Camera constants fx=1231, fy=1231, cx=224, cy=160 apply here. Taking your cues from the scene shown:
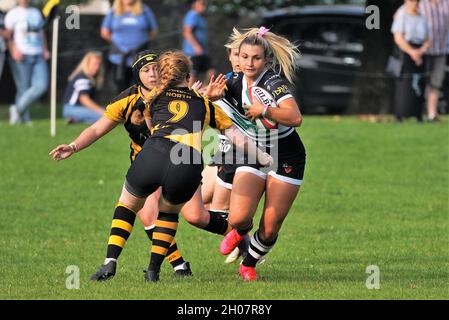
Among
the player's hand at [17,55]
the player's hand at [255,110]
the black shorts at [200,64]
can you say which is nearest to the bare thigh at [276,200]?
the player's hand at [255,110]

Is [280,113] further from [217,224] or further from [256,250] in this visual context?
[217,224]

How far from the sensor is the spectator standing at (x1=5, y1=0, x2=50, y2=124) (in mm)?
21906

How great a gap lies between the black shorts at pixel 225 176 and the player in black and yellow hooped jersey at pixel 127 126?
0.88 metres

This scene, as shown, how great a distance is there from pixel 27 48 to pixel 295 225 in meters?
10.2

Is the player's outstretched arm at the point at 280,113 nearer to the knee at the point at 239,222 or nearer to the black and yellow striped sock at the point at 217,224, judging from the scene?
the knee at the point at 239,222

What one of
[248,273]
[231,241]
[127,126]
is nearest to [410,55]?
[231,241]

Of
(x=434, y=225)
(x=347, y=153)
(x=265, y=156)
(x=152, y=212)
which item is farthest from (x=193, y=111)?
(x=347, y=153)

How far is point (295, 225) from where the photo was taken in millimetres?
13117

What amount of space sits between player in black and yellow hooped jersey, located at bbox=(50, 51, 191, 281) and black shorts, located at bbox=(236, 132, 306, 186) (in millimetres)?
903

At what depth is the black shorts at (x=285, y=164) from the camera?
9312mm

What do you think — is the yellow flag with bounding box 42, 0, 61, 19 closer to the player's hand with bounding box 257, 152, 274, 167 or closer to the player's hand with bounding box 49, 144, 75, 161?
the player's hand with bounding box 49, 144, 75, 161
